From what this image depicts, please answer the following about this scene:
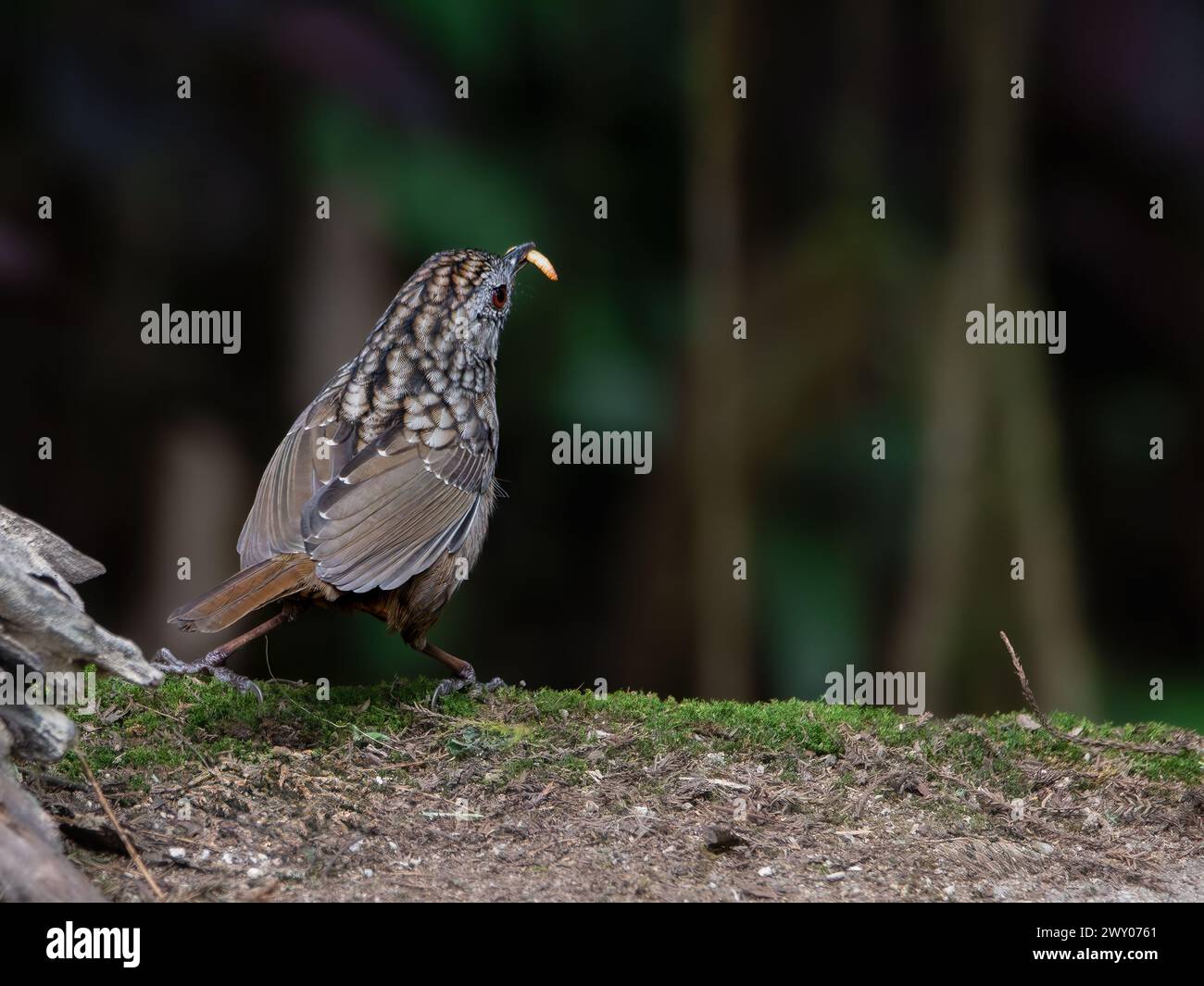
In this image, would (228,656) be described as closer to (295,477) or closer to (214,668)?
(214,668)

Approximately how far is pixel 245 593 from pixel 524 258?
7.28 ft

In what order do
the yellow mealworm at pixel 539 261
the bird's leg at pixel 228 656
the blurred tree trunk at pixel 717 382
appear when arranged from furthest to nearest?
the blurred tree trunk at pixel 717 382 < the yellow mealworm at pixel 539 261 < the bird's leg at pixel 228 656

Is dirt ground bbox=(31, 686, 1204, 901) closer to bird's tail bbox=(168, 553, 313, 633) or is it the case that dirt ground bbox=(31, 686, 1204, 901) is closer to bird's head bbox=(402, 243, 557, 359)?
bird's tail bbox=(168, 553, 313, 633)

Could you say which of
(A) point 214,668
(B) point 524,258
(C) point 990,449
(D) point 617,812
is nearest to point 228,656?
(A) point 214,668

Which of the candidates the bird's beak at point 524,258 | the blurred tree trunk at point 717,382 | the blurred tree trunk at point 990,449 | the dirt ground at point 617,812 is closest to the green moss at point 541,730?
the dirt ground at point 617,812

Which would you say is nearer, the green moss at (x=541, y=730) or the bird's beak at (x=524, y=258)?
the green moss at (x=541, y=730)

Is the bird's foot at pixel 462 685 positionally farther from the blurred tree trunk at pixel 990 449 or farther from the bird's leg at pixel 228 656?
the blurred tree trunk at pixel 990 449

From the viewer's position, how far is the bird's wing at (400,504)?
4.46 meters

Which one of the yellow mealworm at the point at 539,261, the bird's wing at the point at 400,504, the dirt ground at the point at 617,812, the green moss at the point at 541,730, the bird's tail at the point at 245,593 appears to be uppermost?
the yellow mealworm at the point at 539,261

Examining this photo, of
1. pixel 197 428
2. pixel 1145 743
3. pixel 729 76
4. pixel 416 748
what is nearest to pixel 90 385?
pixel 197 428

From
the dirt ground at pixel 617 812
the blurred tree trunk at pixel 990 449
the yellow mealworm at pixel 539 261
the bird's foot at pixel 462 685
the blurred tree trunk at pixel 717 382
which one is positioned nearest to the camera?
the dirt ground at pixel 617 812

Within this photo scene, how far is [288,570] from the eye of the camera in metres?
4.38

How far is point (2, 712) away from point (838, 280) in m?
5.13

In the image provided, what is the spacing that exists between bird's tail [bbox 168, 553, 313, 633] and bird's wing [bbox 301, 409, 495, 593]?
8 centimetres
